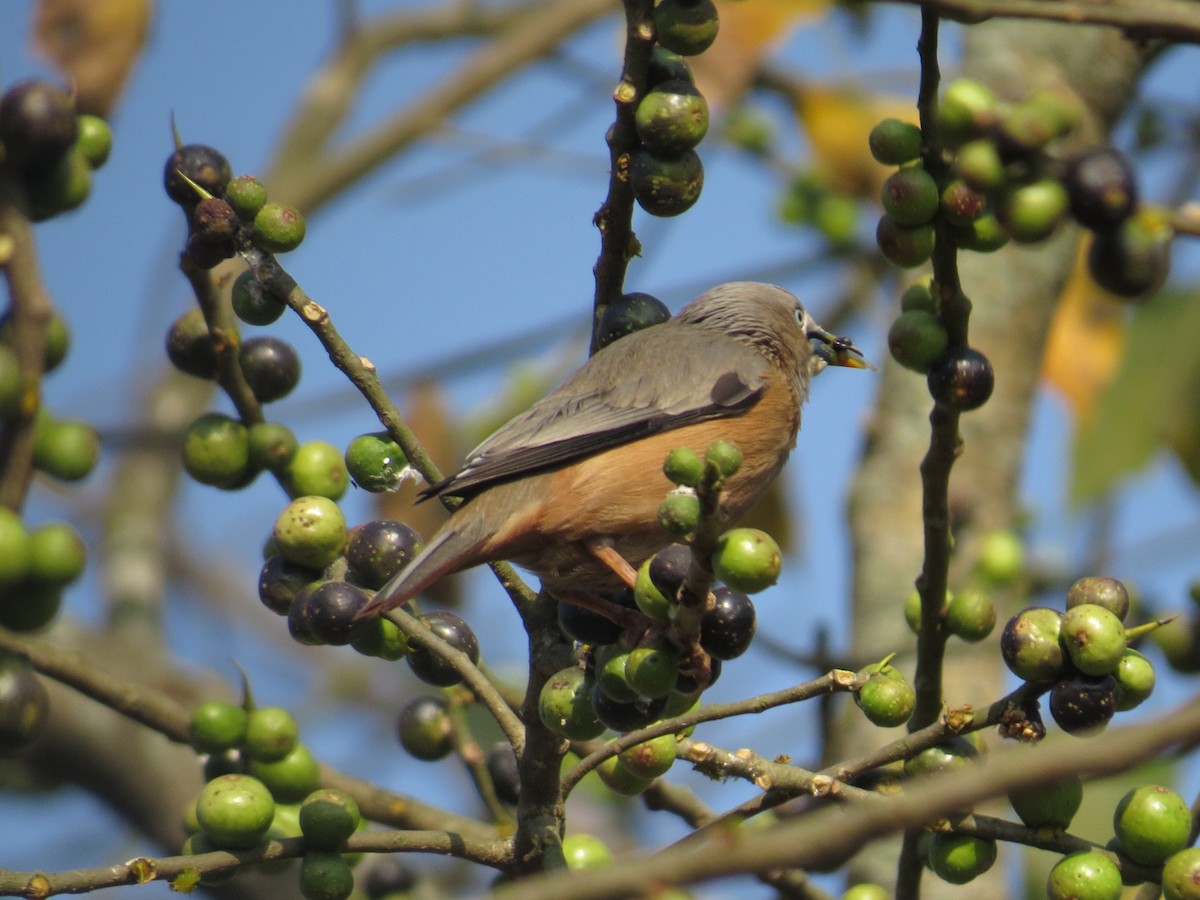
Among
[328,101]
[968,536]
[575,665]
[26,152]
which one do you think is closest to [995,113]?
[575,665]

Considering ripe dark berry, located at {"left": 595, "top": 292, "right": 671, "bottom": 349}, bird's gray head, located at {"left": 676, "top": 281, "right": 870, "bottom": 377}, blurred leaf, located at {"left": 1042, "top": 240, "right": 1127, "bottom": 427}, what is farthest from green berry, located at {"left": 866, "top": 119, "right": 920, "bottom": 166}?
blurred leaf, located at {"left": 1042, "top": 240, "right": 1127, "bottom": 427}

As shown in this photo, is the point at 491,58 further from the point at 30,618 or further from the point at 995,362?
the point at 30,618

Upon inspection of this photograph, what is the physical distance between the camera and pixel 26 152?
3732mm

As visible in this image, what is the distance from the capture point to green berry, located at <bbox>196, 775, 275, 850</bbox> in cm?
→ 291

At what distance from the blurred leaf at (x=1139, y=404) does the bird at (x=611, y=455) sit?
0.93 meters

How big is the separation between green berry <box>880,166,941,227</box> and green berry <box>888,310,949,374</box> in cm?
25

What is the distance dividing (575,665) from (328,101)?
5833 millimetres

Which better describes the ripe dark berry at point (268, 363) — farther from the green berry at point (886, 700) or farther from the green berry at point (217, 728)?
the green berry at point (886, 700)

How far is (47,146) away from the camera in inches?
147

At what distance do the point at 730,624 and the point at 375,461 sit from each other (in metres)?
0.96

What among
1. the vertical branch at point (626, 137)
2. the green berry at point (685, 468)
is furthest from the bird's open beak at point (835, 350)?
the green berry at point (685, 468)

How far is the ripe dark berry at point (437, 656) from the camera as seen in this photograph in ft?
10.2

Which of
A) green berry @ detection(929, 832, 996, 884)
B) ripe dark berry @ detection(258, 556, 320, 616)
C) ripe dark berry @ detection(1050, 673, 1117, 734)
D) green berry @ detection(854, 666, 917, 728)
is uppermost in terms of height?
ripe dark berry @ detection(1050, 673, 1117, 734)

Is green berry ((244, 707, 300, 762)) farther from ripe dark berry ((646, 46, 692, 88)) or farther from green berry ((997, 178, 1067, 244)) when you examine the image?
green berry ((997, 178, 1067, 244))
